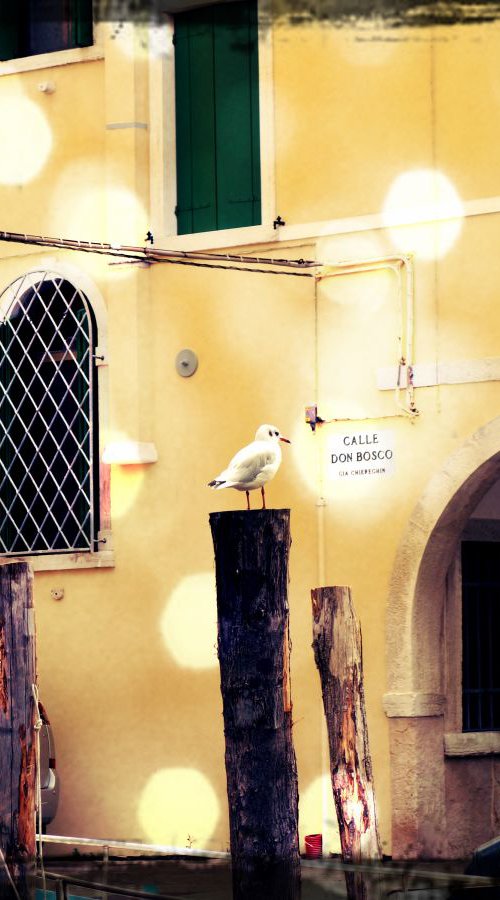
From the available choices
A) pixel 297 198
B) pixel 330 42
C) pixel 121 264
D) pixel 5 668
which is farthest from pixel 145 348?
pixel 5 668

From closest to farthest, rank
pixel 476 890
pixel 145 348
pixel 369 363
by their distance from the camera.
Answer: pixel 476 890 → pixel 369 363 → pixel 145 348

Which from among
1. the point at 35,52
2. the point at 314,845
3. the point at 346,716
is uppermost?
the point at 35,52

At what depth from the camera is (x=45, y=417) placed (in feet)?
47.3

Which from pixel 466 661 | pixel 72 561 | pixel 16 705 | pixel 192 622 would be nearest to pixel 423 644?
pixel 466 661

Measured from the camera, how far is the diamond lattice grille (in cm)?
1420

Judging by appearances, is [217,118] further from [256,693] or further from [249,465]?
[256,693]

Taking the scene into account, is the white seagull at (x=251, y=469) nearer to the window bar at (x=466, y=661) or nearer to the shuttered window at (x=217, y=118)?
the window bar at (x=466, y=661)

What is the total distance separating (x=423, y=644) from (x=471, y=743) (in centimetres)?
84

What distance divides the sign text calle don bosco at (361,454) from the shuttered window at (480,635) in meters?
0.98

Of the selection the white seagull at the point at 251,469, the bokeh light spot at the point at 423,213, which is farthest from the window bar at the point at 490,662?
the white seagull at the point at 251,469

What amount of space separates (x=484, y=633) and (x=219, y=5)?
5.20 meters

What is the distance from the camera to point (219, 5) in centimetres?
1395

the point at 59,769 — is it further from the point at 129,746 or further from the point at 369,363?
the point at 369,363

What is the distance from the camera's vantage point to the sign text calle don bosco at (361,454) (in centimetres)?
1279
